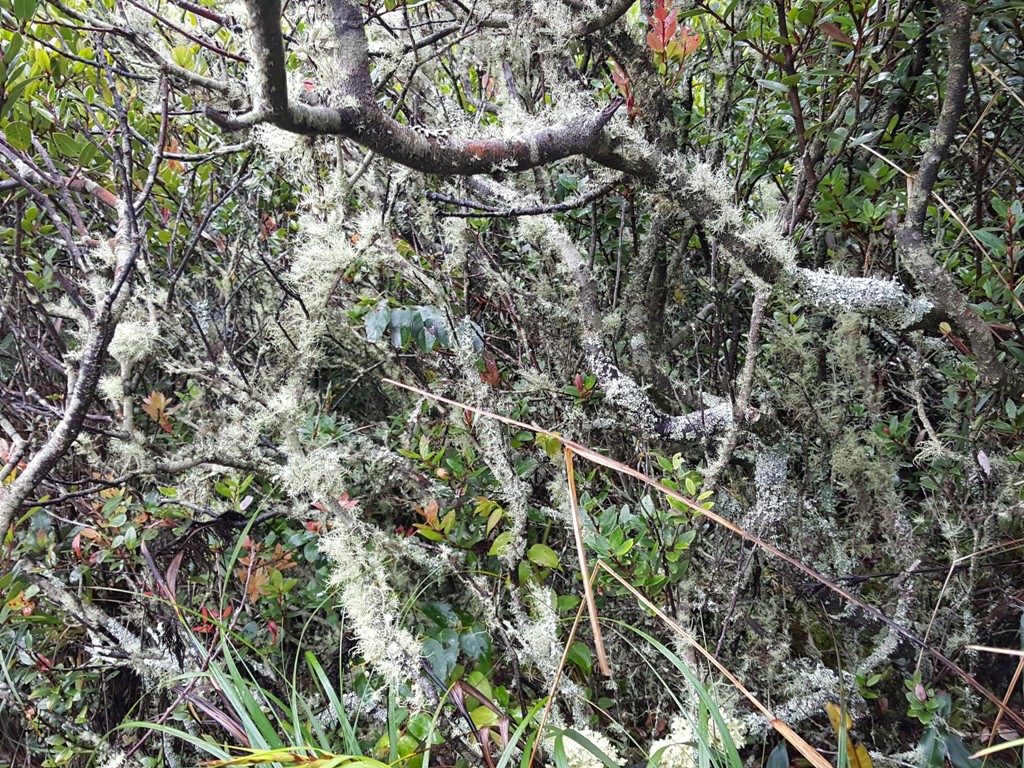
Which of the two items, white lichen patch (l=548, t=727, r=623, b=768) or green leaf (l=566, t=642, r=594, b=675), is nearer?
white lichen patch (l=548, t=727, r=623, b=768)

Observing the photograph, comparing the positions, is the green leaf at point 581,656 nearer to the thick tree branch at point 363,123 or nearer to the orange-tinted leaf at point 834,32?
the thick tree branch at point 363,123

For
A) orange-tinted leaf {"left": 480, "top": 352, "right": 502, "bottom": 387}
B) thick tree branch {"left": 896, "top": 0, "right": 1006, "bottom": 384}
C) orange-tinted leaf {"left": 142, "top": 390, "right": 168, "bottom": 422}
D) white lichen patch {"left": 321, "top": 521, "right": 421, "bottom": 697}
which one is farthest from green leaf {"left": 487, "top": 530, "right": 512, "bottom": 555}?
orange-tinted leaf {"left": 142, "top": 390, "right": 168, "bottom": 422}

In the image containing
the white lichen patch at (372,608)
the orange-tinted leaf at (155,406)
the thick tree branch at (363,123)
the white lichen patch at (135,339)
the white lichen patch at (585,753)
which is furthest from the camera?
the orange-tinted leaf at (155,406)

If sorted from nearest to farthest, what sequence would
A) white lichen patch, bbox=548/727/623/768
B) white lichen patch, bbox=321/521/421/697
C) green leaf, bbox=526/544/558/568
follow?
white lichen patch, bbox=548/727/623/768 < white lichen patch, bbox=321/521/421/697 < green leaf, bbox=526/544/558/568

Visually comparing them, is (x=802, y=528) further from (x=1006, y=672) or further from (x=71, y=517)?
(x=71, y=517)

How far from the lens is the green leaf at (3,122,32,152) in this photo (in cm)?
107

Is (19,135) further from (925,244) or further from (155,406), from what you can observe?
(925,244)

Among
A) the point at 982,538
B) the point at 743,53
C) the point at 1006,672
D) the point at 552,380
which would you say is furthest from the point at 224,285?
the point at 1006,672

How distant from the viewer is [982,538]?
3.34ft

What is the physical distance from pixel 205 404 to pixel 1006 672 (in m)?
1.92

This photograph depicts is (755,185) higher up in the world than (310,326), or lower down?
higher up

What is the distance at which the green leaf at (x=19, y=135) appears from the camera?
3.52 feet

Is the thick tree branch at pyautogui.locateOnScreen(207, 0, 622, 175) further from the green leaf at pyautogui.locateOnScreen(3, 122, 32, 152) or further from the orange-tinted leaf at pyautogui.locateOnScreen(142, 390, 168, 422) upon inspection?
the orange-tinted leaf at pyautogui.locateOnScreen(142, 390, 168, 422)

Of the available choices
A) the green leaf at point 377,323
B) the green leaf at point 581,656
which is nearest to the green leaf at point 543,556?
the green leaf at point 581,656
